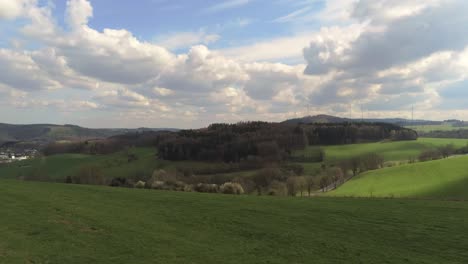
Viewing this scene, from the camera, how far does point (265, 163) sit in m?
116

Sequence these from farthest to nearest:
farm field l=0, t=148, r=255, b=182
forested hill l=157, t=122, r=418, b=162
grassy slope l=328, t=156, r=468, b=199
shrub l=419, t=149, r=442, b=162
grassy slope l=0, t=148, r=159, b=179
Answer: forested hill l=157, t=122, r=418, b=162 → shrub l=419, t=149, r=442, b=162 → grassy slope l=0, t=148, r=159, b=179 → farm field l=0, t=148, r=255, b=182 → grassy slope l=328, t=156, r=468, b=199

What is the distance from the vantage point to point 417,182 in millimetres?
72562

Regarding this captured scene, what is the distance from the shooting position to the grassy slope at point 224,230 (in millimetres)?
15805

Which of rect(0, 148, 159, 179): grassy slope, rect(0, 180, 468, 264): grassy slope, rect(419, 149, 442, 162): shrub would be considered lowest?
rect(0, 148, 159, 179): grassy slope

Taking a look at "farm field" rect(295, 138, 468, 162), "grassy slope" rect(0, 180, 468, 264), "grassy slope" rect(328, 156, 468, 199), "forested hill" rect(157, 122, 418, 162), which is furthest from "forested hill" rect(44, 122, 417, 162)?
"grassy slope" rect(0, 180, 468, 264)

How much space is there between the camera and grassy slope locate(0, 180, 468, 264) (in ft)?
51.9

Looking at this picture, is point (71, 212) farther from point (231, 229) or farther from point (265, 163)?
point (265, 163)

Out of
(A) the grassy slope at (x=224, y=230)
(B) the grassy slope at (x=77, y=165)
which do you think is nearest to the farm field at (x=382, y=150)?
(B) the grassy slope at (x=77, y=165)

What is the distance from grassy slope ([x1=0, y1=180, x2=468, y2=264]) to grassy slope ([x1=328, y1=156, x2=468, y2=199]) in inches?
1439

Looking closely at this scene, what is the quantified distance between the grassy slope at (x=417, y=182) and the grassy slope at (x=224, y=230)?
36539 mm

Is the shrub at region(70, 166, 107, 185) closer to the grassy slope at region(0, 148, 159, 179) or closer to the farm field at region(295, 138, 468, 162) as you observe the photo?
the grassy slope at region(0, 148, 159, 179)

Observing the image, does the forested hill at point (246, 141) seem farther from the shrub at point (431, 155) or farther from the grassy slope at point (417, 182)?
the grassy slope at point (417, 182)

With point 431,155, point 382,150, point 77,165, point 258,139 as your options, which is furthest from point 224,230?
point 382,150

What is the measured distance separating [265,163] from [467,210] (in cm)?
9080
